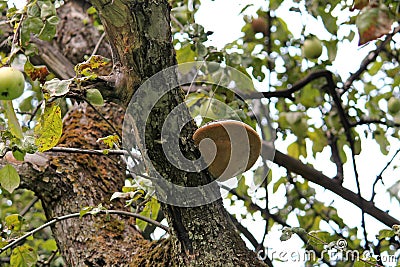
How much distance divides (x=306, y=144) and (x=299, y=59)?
16.8 inches

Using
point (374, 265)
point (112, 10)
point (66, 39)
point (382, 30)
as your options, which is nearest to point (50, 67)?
point (66, 39)

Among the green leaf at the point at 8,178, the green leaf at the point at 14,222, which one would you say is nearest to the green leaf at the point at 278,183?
the green leaf at the point at 14,222

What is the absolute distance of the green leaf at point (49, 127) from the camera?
4.16 feet

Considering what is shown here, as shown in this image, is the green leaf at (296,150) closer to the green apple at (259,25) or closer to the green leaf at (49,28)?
the green apple at (259,25)

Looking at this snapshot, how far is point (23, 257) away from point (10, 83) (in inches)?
29.4

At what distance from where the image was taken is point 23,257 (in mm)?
1674

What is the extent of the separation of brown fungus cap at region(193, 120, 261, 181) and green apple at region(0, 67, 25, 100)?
42 centimetres

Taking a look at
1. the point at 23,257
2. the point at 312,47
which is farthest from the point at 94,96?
the point at 312,47

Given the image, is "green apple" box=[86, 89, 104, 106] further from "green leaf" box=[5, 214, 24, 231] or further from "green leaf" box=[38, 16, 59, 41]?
"green leaf" box=[5, 214, 24, 231]

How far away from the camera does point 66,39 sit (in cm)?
284

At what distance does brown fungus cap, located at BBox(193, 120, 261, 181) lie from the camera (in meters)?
1.34

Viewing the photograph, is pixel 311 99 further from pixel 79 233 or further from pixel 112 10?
pixel 112 10

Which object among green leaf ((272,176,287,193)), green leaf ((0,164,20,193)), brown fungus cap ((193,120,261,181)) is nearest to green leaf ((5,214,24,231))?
green leaf ((0,164,20,193))

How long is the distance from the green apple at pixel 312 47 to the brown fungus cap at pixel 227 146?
103 cm
